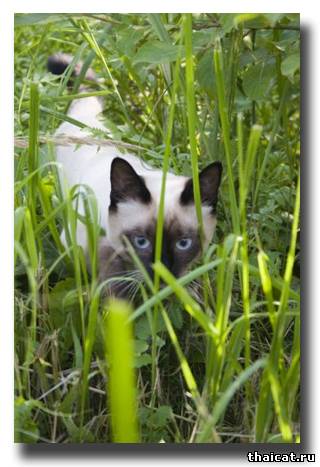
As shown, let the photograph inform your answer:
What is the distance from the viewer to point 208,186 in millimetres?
1555

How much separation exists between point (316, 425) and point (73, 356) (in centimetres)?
48

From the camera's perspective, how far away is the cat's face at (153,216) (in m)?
1.56

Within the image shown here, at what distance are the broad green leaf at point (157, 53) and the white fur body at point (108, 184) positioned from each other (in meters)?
0.24

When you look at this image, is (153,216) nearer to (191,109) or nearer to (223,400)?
(191,109)

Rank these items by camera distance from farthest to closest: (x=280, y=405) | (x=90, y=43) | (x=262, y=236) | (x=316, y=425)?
(x=90, y=43) < (x=262, y=236) < (x=316, y=425) < (x=280, y=405)

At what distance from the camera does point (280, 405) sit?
4.44 ft

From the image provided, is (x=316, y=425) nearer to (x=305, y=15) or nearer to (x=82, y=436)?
(x=82, y=436)

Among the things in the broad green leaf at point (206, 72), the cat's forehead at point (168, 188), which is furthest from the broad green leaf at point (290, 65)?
the cat's forehead at point (168, 188)

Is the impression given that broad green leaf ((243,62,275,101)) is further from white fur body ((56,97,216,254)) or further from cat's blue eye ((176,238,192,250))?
cat's blue eye ((176,238,192,250))

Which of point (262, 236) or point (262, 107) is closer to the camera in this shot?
point (262, 236)

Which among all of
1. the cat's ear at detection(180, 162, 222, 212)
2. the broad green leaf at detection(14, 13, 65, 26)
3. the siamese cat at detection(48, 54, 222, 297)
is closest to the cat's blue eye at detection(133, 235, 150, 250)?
the siamese cat at detection(48, 54, 222, 297)

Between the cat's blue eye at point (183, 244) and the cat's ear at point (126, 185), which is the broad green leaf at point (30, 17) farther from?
the cat's blue eye at point (183, 244)

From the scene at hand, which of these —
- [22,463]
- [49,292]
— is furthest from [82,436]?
[49,292]

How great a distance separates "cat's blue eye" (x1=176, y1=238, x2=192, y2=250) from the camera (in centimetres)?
158
